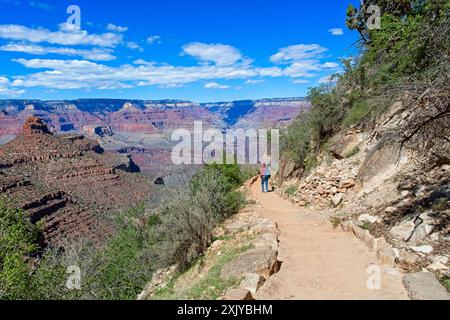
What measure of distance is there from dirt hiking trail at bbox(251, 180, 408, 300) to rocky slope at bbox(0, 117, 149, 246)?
36.6 m

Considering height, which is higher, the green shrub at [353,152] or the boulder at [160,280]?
the green shrub at [353,152]

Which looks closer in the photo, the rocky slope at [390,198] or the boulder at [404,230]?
the rocky slope at [390,198]

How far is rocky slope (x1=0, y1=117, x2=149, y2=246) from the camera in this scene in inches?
2046

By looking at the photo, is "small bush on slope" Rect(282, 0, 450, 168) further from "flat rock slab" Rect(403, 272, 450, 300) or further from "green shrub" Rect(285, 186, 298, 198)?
"flat rock slab" Rect(403, 272, 450, 300)

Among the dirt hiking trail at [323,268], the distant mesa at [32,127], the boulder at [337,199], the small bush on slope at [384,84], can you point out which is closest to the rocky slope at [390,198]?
the boulder at [337,199]

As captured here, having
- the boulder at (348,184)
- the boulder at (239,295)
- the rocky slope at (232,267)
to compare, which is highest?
the boulder at (348,184)

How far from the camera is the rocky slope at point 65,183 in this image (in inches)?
2046

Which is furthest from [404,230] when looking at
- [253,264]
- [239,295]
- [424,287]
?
[239,295]

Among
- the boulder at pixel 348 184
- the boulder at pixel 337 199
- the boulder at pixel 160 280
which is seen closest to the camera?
the boulder at pixel 160 280

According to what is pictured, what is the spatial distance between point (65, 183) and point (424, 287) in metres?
74.9

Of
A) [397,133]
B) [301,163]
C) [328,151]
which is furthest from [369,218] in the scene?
[301,163]

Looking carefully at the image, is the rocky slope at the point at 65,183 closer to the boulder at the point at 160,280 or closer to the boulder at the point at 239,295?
the boulder at the point at 160,280

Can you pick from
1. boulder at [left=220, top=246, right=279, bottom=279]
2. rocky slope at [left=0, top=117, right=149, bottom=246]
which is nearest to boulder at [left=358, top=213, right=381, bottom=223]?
boulder at [left=220, top=246, right=279, bottom=279]

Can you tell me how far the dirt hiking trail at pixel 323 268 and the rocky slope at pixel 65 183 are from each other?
1443 inches
